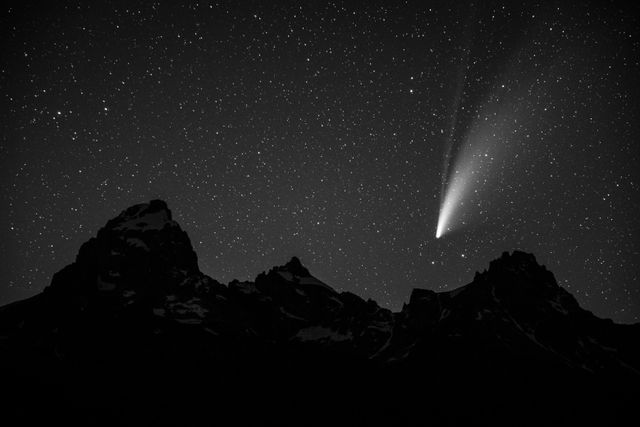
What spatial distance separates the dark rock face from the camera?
83.2 meters

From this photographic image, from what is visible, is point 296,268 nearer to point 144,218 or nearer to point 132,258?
point 144,218

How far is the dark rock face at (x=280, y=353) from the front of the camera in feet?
273

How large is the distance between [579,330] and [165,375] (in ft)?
304

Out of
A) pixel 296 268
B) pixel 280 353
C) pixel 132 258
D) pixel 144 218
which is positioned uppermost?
pixel 296 268

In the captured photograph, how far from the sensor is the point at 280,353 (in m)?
104

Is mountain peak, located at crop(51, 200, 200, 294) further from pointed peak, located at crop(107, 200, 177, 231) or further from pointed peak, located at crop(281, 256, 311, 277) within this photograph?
pointed peak, located at crop(281, 256, 311, 277)

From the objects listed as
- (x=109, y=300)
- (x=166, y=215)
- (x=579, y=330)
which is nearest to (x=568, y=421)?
(x=579, y=330)

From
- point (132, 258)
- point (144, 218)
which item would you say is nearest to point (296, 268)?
point (144, 218)

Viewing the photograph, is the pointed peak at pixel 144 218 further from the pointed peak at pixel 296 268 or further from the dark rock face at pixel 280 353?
the pointed peak at pixel 296 268

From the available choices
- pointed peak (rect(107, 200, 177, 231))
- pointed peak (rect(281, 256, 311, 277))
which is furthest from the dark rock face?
pointed peak (rect(281, 256, 311, 277))

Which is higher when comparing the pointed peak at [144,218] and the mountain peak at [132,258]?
the pointed peak at [144,218]

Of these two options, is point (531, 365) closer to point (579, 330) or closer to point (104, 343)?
point (579, 330)

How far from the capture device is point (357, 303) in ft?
451

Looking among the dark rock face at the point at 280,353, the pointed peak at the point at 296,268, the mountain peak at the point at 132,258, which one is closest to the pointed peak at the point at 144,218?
the mountain peak at the point at 132,258
